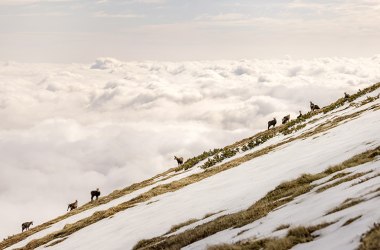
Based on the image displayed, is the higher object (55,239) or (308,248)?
(55,239)

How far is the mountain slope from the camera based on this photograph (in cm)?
1101

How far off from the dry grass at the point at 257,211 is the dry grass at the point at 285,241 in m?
3.33

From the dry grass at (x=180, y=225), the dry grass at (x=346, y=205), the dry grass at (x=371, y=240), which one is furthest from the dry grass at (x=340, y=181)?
the dry grass at (x=371, y=240)

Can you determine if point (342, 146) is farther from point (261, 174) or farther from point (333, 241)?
point (333, 241)

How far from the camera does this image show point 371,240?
307 inches

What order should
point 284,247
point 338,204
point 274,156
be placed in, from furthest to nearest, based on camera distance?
1. point 274,156
2. point 338,204
3. point 284,247

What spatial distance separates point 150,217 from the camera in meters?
26.1

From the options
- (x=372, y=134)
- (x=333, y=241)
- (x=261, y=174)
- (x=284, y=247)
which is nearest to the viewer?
(x=333, y=241)

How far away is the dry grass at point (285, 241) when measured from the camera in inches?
401

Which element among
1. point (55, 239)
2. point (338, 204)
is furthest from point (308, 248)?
point (55, 239)

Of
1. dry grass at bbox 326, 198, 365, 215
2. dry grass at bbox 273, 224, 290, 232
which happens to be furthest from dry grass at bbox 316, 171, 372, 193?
dry grass at bbox 273, 224, 290, 232

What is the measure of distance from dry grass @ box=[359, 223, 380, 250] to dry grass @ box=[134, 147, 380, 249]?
268 inches

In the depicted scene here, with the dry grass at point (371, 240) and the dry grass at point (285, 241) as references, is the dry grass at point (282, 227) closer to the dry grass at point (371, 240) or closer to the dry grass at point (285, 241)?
the dry grass at point (285, 241)

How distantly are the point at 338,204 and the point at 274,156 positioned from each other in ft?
66.5
